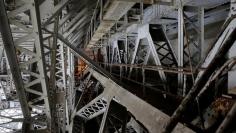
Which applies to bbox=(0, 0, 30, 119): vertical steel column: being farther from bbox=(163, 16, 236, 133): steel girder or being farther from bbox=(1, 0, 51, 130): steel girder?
bbox=(163, 16, 236, 133): steel girder

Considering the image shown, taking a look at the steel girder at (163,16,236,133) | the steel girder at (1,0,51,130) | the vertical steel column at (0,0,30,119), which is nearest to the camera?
the steel girder at (163,16,236,133)

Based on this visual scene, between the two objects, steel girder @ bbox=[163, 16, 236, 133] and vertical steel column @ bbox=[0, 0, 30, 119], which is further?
vertical steel column @ bbox=[0, 0, 30, 119]

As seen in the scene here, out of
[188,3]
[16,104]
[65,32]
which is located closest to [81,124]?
[65,32]

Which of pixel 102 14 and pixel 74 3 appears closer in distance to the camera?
pixel 102 14

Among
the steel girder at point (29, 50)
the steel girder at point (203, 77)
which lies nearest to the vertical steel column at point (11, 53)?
the steel girder at point (29, 50)

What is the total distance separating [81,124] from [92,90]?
272 centimetres

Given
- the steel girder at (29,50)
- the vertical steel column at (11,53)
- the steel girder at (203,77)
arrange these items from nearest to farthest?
the steel girder at (203,77) → the vertical steel column at (11,53) → the steel girder at (29,50)

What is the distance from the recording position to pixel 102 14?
7.80 meters

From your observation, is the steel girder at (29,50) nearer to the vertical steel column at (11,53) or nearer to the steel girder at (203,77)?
the vertical steel column at (11,53)

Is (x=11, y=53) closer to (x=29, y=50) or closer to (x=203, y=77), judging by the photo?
(x=29, y=50)

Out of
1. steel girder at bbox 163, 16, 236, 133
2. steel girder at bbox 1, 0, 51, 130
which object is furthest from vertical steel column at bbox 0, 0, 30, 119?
steel girder at bbox 163, 16, 236, 133

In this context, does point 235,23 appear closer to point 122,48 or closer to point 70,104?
point 70,104

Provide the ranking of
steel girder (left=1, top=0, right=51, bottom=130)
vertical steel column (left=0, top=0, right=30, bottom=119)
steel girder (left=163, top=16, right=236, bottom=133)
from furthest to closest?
steel girder (left=1, top=0, right=51, bottom=130)
vertical steel column (left=0, top=0, right=30, bottom=119)
steel girder (left=163, top=16, right=236, bottom=133)

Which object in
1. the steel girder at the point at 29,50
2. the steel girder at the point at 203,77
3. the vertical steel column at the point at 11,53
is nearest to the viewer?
the steel girder at the point at 203,77
